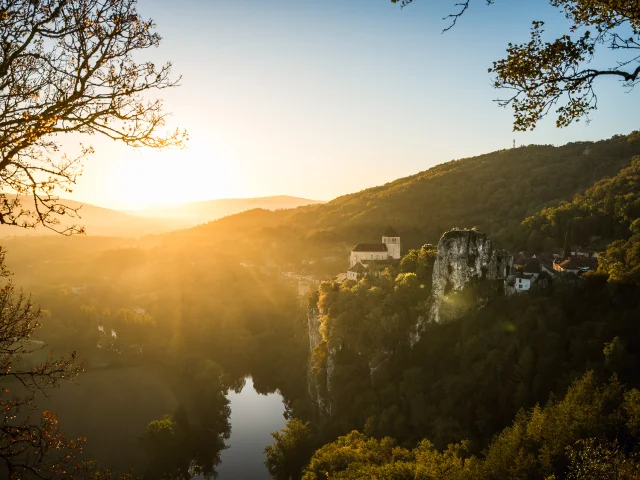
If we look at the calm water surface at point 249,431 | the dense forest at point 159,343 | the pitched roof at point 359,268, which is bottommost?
the calm water surface at point 249,431

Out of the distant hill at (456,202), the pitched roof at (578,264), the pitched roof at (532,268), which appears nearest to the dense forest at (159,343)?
the distant hill at (456,202)

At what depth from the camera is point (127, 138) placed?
9719 mm

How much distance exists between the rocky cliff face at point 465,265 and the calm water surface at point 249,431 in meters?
28.6

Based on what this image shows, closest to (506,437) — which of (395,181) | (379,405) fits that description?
(379,405)

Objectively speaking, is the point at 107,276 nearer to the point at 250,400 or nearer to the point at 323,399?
the point at 250,400

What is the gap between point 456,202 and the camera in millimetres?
129500

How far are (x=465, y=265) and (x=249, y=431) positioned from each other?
126ft

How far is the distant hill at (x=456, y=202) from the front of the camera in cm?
11325

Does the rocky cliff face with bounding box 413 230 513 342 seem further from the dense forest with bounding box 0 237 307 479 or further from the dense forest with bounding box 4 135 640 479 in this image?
the dense forest with bounding box 0 237 307 479

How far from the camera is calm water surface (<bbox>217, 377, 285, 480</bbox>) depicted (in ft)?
160

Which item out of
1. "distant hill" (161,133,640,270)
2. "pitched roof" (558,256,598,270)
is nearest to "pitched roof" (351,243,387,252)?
"pitched roof" (558,256,598,270)

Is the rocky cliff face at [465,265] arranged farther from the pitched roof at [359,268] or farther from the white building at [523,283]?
the pitched roof at [359,268]

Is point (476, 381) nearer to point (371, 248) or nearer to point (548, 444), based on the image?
point (548, 444)

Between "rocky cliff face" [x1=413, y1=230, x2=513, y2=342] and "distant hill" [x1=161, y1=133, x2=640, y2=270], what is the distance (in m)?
46.9
